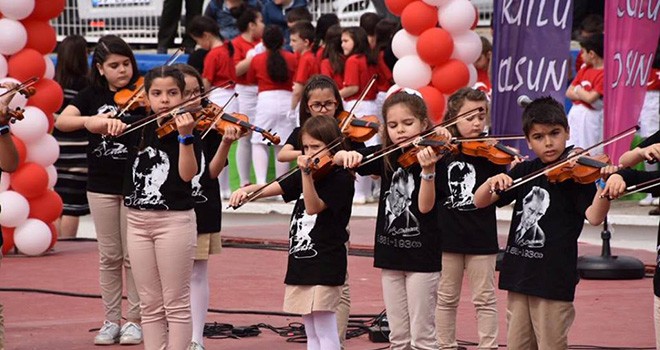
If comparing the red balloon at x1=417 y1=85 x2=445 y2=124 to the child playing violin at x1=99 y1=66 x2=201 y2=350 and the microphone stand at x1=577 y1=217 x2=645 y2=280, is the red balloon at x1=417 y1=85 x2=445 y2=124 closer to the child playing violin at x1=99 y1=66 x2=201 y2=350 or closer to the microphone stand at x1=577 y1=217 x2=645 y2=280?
the microphone stand at x1=577 y1=217 x2=645 y2=280

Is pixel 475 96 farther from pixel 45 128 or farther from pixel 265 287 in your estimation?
pixel 45 128

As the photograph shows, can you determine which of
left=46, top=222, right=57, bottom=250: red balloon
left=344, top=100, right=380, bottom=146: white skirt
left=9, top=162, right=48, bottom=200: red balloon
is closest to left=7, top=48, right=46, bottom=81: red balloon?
left=9, top=162, right=48, bottom=200: red balloon

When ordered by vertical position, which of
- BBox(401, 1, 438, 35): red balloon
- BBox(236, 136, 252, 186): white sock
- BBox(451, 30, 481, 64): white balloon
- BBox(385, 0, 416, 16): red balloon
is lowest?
BBox(236, 136, 252, 186): white sock

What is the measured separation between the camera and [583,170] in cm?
575

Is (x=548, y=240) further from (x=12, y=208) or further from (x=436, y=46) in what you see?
(x=12, y=208)

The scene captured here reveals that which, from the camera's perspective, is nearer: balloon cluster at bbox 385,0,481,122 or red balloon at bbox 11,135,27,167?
red balloon at bbox 11,135,27,167

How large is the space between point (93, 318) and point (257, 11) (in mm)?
7043

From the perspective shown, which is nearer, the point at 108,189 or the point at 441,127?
the point at 441,127

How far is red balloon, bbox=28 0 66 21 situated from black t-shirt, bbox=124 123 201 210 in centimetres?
429

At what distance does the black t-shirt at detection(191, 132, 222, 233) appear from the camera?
7.49 metres

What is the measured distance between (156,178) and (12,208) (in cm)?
431

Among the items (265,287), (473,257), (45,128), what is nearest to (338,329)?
(473,257)

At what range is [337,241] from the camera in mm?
6512

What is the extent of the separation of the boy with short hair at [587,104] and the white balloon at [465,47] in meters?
1.90
